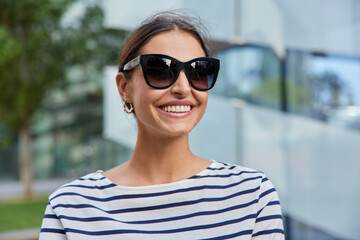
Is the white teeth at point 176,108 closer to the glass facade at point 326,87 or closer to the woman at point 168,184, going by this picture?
the woman at point 168,184

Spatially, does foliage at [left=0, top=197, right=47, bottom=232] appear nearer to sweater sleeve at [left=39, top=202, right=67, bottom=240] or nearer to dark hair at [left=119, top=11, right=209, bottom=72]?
sweater sleeve at [left=39, top=202, right=67, bottom=240]

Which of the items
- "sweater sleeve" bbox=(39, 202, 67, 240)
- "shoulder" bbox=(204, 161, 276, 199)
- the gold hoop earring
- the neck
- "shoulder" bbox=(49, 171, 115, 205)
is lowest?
"sweater sleeve" bbox=(39, 202, 67, 240)

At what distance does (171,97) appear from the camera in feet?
4.27

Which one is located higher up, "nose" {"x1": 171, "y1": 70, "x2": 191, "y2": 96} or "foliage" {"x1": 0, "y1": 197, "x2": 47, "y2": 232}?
"nose" {"x1": 171, "y1": 70, "x2": 191, "y2": 96}

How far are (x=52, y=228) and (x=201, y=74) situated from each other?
630 mm

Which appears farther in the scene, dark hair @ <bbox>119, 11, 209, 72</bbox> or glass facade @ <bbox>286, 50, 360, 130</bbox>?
glass facade @ <bbox>286, 50, 360, 130</bbox>

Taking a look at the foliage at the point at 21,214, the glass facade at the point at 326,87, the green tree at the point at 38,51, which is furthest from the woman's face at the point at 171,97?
the green tree at the point at 38,51

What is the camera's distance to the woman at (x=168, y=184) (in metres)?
1.31

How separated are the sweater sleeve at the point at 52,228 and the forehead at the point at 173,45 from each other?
57 centimetres

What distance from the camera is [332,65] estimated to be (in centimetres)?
457

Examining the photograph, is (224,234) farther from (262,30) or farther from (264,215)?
(262,30)

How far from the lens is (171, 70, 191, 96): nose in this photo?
131 centimetres

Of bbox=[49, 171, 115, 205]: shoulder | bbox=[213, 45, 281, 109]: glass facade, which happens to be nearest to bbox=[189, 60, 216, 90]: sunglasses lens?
bbox=[49, 171, 115, 205]: shoulder

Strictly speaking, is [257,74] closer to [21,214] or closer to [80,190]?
[80,190]
